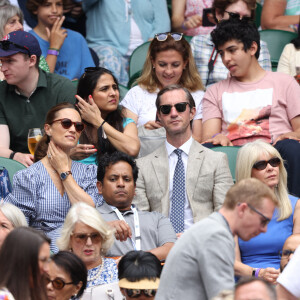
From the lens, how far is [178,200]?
611cm

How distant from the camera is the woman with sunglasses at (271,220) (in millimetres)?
5668

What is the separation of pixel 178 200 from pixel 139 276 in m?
1.74

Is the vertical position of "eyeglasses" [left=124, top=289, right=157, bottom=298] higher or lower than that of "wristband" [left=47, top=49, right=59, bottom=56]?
lower

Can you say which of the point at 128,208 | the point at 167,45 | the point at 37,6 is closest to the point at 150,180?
the point at 128,208

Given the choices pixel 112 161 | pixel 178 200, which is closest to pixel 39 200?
pixel 112 161

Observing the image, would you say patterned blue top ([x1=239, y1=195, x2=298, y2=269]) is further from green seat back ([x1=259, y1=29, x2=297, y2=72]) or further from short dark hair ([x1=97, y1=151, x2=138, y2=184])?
green seat back ([x1=259, y1=29, x2=297, y2=72])

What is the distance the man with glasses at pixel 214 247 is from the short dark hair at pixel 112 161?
71.4 inches

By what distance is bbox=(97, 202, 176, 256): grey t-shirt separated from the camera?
5.60 meters

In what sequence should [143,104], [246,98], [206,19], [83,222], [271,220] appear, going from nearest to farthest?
[83,222] < [271,220] < [246,98] < [143,104] < [206,19]

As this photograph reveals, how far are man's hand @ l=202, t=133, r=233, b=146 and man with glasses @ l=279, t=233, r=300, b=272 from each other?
1426 millimetres

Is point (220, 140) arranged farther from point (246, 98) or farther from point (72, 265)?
point (72, 265)

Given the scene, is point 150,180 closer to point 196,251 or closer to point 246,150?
point 246,150

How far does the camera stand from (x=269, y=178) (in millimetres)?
5883

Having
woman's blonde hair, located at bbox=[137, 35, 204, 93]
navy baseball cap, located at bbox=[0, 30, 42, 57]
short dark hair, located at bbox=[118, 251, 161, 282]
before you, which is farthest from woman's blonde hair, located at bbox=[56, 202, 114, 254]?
woman's blonde hair, located at bbox=[137, 35, 204, 93]
